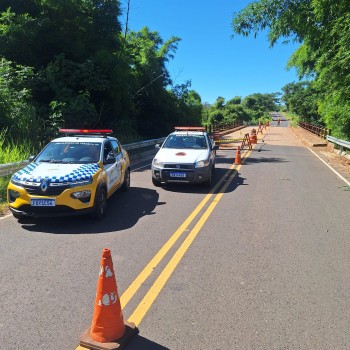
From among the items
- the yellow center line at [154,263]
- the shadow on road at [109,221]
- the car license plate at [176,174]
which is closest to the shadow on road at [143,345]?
the yellow center line at [154,263]

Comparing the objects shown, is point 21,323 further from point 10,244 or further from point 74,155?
point 74,155

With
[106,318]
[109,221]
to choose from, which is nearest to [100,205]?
[109,221]

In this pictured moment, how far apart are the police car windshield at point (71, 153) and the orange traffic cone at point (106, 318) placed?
464 centimetres

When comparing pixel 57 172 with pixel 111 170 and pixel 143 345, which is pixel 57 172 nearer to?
pixel 111 170

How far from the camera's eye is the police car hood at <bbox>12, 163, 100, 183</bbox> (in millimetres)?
6654

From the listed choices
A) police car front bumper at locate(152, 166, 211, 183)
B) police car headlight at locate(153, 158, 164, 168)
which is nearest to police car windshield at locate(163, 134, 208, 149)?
police car headlight at locate(153, 158, 164, 168)

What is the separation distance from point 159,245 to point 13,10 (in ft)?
54.4

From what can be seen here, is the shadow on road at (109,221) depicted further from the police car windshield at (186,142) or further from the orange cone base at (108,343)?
the orange cone base at (108,343)

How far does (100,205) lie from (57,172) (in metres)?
1.02

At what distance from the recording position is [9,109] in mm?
13086

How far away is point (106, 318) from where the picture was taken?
3293mm

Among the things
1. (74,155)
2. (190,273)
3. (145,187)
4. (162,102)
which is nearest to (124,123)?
(162,102)

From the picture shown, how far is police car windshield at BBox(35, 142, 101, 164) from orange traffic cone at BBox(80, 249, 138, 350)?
464 centimetres

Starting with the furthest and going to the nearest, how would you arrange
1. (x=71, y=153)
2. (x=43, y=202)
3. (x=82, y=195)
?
(x=71, y=153), (x=82, y=195), (x=43, y=202)
